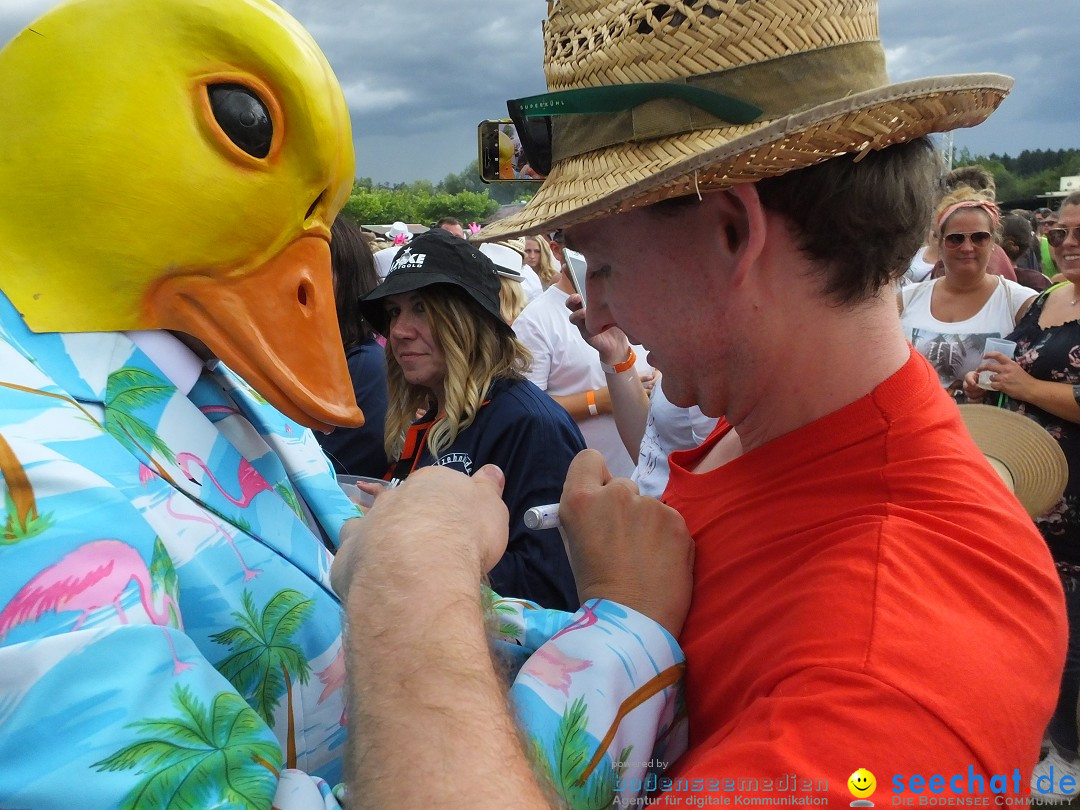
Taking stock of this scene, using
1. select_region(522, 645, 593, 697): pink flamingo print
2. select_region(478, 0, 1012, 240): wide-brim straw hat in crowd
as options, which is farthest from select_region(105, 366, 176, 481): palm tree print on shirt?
select_region(478, 0, 1012, 240): wide-brim straw hat in crowd

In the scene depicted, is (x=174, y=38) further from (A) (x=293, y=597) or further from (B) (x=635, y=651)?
(B) (x=635, y=651)

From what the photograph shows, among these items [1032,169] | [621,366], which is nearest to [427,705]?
[621,366]

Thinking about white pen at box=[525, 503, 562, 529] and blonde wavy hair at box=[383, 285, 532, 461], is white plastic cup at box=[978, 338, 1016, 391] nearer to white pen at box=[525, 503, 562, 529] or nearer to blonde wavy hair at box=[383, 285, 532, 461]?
blonde wavy hair at box=[383, 285, 532, 461]

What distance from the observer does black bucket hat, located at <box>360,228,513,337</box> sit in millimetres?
2957

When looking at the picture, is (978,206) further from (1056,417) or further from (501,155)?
(501,155)

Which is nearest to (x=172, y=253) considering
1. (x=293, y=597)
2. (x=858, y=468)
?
(x=293, y=597)

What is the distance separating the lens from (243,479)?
1168 mm

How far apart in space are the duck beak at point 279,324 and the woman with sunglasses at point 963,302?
351 centimetres

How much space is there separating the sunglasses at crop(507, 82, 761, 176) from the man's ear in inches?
4.0

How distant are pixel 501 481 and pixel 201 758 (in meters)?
0.57

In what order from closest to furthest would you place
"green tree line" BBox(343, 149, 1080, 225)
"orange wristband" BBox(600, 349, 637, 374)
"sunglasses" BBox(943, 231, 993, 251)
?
"orange wristband" BBox(600, 349, 637, 374)
"sunglasses" BBox(943, 231, 993, 251)
"green tree line" BBox(343, 149, 1080, 225)

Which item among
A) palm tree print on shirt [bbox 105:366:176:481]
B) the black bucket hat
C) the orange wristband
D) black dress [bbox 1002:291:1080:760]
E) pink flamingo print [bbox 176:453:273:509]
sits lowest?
black dress [bbox 1002:291:1080:760]

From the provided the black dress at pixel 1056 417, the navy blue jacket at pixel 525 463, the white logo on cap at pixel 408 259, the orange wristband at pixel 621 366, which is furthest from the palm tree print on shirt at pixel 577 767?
the black dress at pixel 1056 417

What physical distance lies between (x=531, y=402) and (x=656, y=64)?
1758 millimetres
